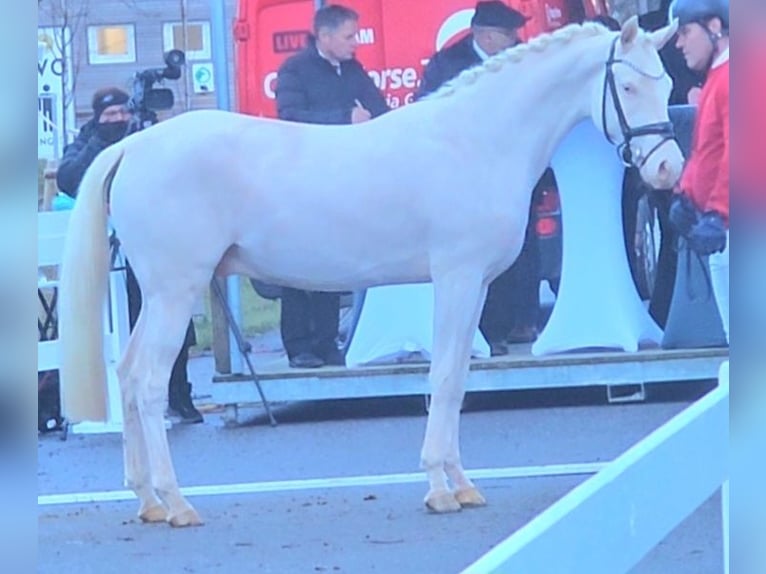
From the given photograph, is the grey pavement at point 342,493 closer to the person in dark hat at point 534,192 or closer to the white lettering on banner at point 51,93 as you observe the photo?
the person in dark hat at point 534,192

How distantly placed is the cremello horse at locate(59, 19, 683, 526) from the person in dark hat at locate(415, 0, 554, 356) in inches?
84.4

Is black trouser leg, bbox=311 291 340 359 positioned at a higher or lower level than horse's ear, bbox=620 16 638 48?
lower

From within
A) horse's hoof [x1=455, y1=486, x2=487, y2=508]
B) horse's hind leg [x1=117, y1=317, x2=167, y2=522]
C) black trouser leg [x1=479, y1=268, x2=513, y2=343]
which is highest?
black trouser leg [x1=479, y1=268, x2=513, y2=343]

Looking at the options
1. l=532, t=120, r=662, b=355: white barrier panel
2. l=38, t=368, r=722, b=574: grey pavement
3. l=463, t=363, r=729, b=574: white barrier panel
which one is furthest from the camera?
l=532, t=120, r=662, b=355: white barrier panel

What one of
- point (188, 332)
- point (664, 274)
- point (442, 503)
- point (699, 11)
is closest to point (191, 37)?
point (188, 332)

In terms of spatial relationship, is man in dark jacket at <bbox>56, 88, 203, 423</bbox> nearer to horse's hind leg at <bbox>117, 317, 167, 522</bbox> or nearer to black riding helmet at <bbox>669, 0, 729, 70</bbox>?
horse's hind leg at <bbox>117, 317, 167, 522</bbox>

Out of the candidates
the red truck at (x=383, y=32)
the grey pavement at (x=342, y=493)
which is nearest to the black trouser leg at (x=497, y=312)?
the grey pavement at (x=342, y=493)

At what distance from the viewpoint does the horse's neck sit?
6.84 meters

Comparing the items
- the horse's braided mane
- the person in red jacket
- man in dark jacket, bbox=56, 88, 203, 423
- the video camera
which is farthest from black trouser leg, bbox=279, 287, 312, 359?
the person in red jacket

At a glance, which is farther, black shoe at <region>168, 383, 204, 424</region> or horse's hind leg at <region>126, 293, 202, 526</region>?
black shoe at <region>168, 383, 204, 424</region>

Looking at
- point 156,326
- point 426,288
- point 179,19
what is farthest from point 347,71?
point 179,19

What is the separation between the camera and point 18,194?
1.54 meters

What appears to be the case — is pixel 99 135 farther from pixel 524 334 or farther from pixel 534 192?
pixel 524 334

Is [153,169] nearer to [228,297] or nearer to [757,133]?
[228,297]
